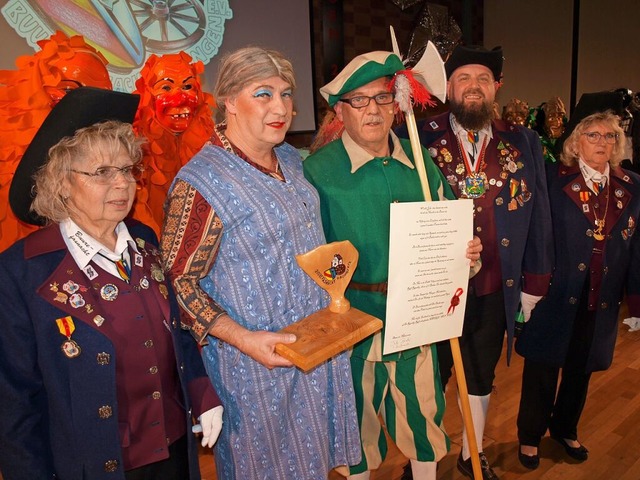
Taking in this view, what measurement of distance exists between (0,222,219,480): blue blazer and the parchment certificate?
84 cm

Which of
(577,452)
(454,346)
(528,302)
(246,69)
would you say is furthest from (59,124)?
(577,452)

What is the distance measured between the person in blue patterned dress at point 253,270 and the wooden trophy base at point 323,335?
0.17 ft

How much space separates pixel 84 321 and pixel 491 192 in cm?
169

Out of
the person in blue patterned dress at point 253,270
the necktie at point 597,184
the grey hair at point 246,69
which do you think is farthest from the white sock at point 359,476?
the necktie at point 597,184

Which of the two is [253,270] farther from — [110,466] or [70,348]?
[110,466]

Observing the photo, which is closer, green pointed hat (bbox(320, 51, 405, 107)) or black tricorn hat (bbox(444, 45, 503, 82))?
green pointed hat (bbox(320, 51, 405, 107))

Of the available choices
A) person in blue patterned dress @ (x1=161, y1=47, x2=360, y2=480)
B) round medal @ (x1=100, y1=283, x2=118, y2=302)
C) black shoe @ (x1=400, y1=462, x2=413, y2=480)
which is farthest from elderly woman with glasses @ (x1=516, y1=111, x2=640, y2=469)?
round medal @ (x1=100, y1=283, x2=118, y2=302)

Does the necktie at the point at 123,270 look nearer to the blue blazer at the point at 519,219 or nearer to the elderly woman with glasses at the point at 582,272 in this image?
the blue blazer at the point at 519,219

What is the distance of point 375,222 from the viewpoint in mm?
1751

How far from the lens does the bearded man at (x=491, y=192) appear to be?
217 centimetres

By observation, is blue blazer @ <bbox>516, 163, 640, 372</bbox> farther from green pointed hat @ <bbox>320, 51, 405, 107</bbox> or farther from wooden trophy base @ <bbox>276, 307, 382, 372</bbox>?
wooden trophy base @ <bbox>276, 307, 382, 372</bbox>

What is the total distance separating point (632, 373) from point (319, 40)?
4.15 metres

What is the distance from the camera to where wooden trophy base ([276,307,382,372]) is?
1.27 m

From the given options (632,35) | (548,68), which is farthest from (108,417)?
(632,35)
